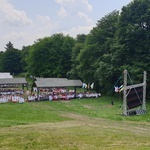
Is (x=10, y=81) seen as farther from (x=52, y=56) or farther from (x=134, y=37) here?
(x=52, y=56)

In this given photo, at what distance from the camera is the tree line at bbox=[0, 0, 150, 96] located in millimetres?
43031

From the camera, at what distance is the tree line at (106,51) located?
43031 millimetres

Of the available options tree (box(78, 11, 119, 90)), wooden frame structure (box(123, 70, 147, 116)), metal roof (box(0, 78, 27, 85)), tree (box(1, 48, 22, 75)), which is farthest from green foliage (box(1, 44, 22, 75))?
wooden frame structure (box(123, 70, 147, 116))

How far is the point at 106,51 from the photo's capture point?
52531mm

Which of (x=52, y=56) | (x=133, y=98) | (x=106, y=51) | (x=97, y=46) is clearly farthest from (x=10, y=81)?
(x=52, y=56)

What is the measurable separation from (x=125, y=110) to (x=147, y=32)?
17.4 m

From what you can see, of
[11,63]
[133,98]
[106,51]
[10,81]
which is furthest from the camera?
[11,63]

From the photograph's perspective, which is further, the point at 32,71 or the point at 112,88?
the point at 32,71

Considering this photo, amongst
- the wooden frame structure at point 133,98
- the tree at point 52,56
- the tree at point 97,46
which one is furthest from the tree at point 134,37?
the tree at point 52,56

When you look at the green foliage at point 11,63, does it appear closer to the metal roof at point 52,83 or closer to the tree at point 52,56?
the tree at point 52,56

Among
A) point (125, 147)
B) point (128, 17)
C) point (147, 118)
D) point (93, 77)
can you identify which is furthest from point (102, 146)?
point (93, 77)

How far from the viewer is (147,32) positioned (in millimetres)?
43156

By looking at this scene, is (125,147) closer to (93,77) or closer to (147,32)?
(147,32)

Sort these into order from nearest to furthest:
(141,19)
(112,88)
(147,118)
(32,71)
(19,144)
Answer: (19,144) < (147,118) < (141,19) < (112,88) < (32,71)
